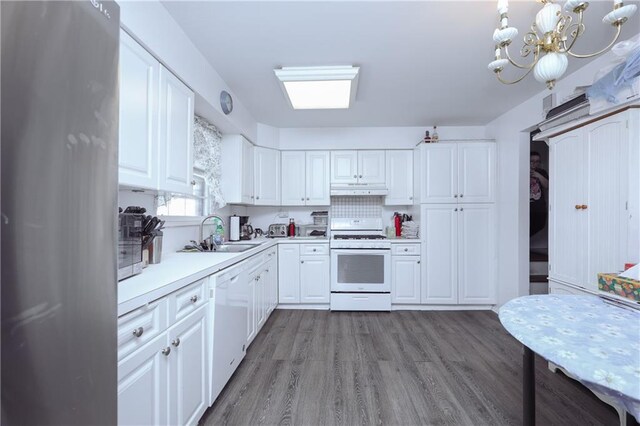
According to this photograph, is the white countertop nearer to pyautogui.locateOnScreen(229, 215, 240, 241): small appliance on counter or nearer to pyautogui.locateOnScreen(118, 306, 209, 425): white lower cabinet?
pyautogui.locateOnScreen(118, 306, 209, 425): white lower cabinet

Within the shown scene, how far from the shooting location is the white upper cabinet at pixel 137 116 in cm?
121

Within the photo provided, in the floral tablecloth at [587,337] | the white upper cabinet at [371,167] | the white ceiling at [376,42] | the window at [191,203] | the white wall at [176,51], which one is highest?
the white ceiling at [376,42]

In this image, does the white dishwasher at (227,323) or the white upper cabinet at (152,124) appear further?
the white dishwasher at (227,323)

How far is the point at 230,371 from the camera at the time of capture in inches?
70.1

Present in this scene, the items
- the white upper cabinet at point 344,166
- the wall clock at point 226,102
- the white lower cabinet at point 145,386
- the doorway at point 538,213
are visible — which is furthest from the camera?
the white upper cabinet at point 344,166

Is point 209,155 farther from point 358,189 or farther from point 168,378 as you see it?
point 168,378

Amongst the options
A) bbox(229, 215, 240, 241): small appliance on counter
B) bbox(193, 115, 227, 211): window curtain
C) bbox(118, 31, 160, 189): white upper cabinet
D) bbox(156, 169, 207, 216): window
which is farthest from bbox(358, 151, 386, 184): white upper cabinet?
bbox(118, 31, 160, 189): white upper cabinet

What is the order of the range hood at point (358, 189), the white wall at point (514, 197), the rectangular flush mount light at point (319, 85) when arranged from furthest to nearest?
the range hood at point (358, 189) < the white wall at point (514, 197) < the rectangular flush mount light at point (319, 85)

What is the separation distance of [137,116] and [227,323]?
1.37 m

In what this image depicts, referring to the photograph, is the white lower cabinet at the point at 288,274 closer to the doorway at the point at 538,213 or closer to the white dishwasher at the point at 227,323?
the white dishwasher at the point at 227,323

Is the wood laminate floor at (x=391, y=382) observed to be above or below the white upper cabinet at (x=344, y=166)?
below

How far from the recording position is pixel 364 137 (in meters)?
3.64

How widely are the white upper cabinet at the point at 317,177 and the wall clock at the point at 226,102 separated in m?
1.39

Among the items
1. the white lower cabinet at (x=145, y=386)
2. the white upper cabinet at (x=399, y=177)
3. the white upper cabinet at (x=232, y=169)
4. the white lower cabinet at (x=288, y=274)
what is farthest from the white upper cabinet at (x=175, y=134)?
the white upper cabinet at (x=399, y=177)
